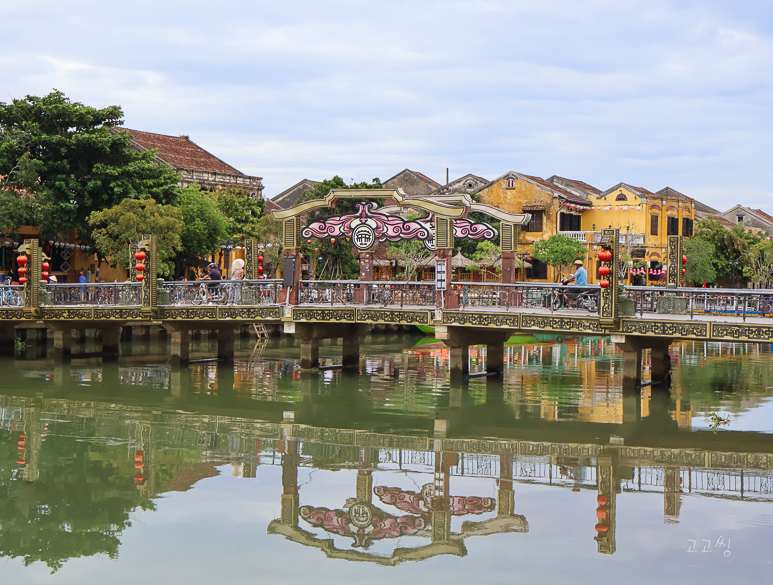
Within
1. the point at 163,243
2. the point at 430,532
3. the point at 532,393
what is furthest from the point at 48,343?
the point at 430,532

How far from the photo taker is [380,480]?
1441 centimetres

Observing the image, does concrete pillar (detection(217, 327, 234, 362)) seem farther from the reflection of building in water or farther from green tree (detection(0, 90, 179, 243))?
the reflection of building in water

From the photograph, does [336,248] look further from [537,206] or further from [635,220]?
[635,220]

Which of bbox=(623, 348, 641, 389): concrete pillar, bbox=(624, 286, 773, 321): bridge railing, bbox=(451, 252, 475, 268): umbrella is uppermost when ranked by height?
bbox=(451, 252, 475, 268): umbrella

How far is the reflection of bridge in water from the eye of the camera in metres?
12.4

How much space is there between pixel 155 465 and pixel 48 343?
20436 mm

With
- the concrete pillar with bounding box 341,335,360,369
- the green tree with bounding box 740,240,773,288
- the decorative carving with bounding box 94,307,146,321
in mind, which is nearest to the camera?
the decorative carving with bounding box 94,307,146,321

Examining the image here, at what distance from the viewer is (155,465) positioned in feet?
50.2

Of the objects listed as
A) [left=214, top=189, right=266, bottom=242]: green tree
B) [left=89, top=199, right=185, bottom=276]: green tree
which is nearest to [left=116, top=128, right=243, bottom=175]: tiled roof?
[left=214, top=189, right=266, bottom=242]: green tree

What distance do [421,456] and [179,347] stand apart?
12.6 metres

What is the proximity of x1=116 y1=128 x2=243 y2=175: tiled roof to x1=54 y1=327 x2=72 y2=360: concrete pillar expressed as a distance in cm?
2443

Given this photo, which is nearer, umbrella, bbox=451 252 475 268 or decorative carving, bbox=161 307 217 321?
decorative carving, bbox=161 307 217 321

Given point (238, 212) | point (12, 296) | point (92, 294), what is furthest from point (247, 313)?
point (238, 212)

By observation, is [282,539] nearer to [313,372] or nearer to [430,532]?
[430,532]
